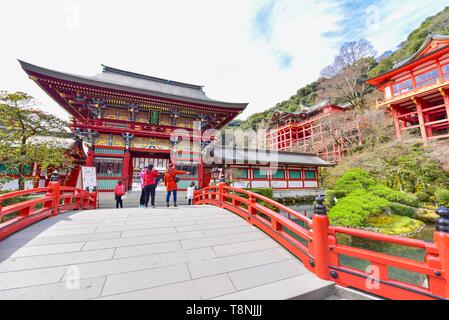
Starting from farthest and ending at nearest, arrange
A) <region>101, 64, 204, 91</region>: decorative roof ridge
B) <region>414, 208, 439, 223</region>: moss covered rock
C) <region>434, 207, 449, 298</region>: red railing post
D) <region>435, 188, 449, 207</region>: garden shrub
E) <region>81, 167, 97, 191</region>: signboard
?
<region>101, 64, 204, 91</region>: decorative roof ridge → <region>435, 188, 449, 207</region>: garden shrub → <region>414, 208, 439, 223</region>: moss covered rock → <region>81, 167, 97, 191</region>: signboard → <region>434, 207, 449, 298</region>: red railing post

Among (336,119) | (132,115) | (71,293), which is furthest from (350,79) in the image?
(71,293)

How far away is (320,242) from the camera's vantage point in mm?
2533

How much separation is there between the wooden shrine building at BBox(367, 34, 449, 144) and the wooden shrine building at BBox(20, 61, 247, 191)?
16.4 meters

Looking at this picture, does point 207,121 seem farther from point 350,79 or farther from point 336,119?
point 350,79

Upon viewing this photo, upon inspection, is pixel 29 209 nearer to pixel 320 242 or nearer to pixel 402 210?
pixel 320 242

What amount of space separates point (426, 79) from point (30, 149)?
1157 inches

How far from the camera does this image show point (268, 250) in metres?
3.26

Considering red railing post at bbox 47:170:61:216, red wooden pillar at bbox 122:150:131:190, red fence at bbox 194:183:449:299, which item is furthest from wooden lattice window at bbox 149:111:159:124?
red fence at bbox 194:183:449:299

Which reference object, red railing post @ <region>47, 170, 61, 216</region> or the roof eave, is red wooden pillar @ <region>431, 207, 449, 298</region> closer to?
red railing post @ <region>47, 170, 61, 216</region>

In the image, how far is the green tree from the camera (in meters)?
8.62

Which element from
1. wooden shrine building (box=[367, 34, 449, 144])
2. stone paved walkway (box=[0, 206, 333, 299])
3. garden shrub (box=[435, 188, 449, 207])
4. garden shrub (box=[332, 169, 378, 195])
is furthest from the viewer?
wooden shrine building (box=[367, 34, 449, 144])

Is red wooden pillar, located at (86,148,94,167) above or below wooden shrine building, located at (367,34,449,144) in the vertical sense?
below

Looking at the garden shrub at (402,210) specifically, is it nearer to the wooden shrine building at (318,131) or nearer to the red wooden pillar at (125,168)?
the wooden shrine building at (318,131)

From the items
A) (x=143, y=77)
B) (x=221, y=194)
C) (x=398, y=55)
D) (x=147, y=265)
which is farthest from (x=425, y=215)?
(x=398, y=55)
